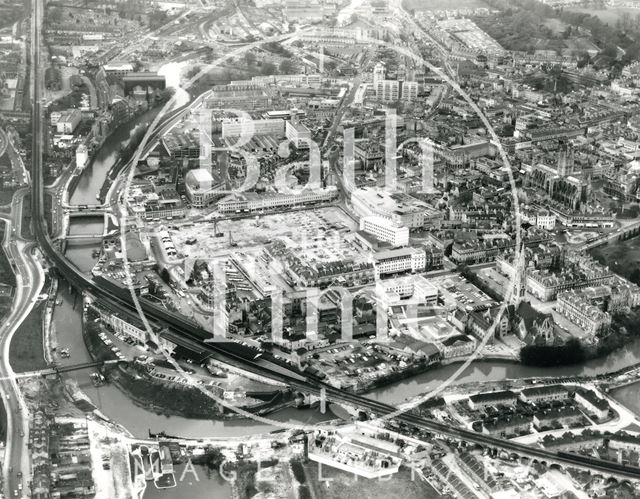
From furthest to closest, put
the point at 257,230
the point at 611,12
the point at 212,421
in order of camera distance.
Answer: the point at 611,12 < the point at 257,230 < the point at 212,421

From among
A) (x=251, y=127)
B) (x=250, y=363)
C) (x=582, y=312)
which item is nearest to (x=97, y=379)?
(x=250, y=363)

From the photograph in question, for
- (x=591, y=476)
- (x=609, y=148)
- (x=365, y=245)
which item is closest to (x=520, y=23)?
(x=609, y=148)

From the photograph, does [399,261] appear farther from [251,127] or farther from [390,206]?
[251,127]

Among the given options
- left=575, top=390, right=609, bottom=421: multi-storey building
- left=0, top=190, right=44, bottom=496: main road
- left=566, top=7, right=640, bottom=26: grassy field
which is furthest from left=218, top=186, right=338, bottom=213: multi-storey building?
left=566, top=7, right=640, bottom=26: grassy field

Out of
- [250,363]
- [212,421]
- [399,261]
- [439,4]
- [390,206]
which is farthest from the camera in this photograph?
[439,4]

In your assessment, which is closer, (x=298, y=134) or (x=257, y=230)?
(x=257, y=230)

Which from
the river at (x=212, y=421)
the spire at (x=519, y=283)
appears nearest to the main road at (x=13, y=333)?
the river at (x=212, y=421)

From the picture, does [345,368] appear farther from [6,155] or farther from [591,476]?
[6,155]
